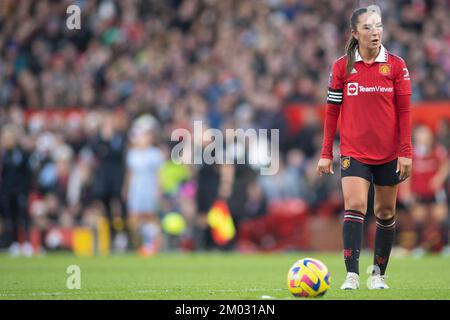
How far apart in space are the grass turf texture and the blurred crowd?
301 centimetres

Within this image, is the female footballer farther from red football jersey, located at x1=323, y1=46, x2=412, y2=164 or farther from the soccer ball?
the soccer ball

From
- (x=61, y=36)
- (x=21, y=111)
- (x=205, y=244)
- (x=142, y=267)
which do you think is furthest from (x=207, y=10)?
(x=142, y=267)

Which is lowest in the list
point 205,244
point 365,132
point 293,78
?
point 205,244

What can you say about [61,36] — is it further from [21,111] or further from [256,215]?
[256,215]

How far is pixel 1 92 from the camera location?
27062mm

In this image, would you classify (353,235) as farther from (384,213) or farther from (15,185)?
(15,185)

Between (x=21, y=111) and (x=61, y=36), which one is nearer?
(x=21, y=111)

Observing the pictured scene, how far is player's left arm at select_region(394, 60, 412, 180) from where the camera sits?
9836mm

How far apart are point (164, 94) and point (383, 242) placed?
48.7 feet

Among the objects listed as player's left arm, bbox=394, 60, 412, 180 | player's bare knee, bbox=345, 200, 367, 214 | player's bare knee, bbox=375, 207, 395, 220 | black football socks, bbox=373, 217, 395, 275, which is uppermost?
player's left arm, bbox=394, 60, 412, 180

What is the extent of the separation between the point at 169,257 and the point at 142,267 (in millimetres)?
3776

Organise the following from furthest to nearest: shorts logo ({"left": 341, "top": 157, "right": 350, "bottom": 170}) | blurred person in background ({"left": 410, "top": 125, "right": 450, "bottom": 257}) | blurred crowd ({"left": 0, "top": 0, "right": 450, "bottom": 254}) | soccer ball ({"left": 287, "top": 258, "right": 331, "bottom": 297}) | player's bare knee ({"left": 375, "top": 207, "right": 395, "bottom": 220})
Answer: blurred crowd ({"left": 0, "top": 0, "right": 450, "bottom": 254})
blurred person in background ({"left": 410, "top": 125, "right": 450, "bottom": 257})
player's bare knee ({"left": 375, "top": 207, "right": 395, "bottom": 220})
shorts logo ({"left": 341, "top": 157, "right": 350, "bottom": 170})
soccer ball ({"left": 287, "top": 258, "right": 331, "bottom": 297})

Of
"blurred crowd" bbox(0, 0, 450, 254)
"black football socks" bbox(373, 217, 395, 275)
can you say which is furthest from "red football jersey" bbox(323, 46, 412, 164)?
"blurred crowd" bbox(0, 0, 450, 254)
